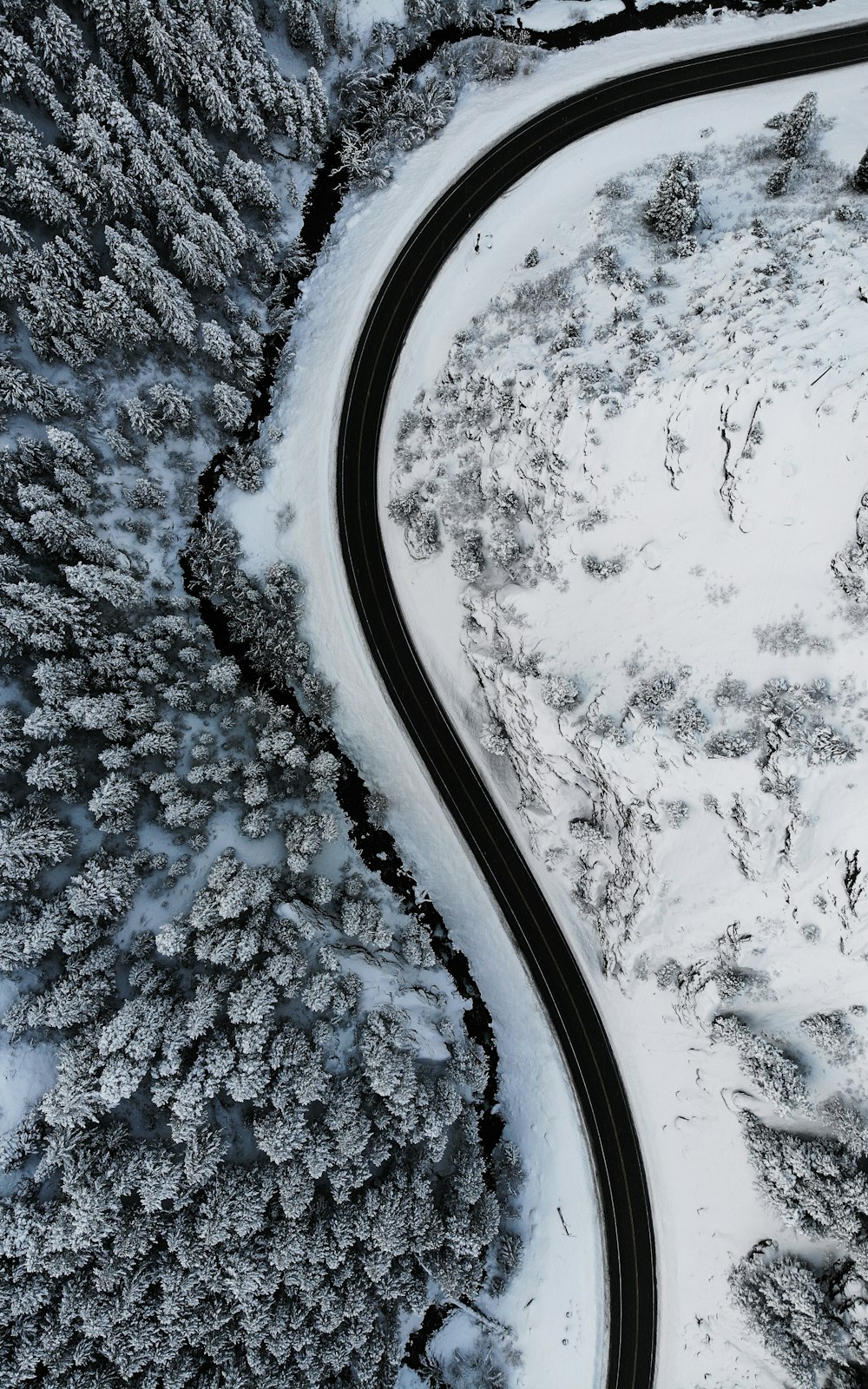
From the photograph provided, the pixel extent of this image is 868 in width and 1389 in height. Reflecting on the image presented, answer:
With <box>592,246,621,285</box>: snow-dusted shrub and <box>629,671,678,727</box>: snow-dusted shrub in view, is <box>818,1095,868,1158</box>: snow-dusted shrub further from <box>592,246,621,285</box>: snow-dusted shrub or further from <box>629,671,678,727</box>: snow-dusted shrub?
<box>592,246,621,285</box>: snow-dusted shrub

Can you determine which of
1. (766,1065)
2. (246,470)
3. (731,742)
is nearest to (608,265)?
(246,470)

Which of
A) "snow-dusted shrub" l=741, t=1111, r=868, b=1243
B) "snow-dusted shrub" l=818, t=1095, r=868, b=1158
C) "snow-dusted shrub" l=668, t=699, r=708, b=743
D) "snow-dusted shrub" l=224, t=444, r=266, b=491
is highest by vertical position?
"snow-dusted shrub" l=224, t=444, r=266, b=491

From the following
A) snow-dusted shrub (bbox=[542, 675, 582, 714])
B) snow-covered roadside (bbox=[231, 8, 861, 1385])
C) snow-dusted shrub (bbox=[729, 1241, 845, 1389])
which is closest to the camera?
snow-dusted shrub (bbox=[729, 1241, 845, 1389])

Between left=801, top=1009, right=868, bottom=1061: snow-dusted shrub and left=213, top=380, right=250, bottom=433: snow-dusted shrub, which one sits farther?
left=213, top=380, right=250, bottom=433: snow-dusted shrub

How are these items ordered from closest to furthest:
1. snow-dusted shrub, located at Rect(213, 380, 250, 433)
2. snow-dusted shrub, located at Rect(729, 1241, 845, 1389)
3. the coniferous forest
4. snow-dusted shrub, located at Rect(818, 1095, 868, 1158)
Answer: the coniferous forest → snow-dusted shrub, located at Rect(729, 1241, 845, 1389) → snow-dusted shrub, located at Rect(818, 1095, 868, 1158) → snow-dusted shrub, located at Rect(213, 380, 250, 433)

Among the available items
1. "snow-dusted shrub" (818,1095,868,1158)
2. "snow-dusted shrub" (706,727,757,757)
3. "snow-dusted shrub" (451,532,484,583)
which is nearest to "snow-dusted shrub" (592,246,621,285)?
"snow-dusted shrub" (451,532,484,583)

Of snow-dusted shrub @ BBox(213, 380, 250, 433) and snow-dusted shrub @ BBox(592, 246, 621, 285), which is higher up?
snow-dusted shrub @ BBox(592, 246, 621, 285)

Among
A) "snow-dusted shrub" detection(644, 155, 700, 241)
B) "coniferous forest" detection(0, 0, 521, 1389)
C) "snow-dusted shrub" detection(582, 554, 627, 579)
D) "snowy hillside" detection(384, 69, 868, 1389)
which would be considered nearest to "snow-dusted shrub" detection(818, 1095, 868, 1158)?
"snowy hillside" detection(384, 69, 868, 1389)

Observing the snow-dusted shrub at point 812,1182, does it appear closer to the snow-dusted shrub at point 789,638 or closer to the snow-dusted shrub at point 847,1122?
the snow-dusted shrub at point 847,1122
